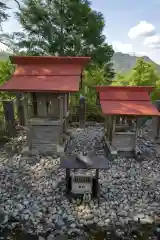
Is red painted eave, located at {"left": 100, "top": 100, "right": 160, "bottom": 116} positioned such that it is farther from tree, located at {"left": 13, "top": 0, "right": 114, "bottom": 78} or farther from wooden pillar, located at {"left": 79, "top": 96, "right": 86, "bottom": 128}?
tree, located at {"left": 13, "top": 0, "right": 114, "bottom": 78}

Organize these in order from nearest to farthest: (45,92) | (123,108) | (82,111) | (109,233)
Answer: (109,233)
(123,108)
(45,92)
(82,111)

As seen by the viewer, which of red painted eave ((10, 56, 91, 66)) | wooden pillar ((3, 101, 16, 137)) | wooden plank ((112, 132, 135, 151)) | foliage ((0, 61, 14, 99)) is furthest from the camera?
foliage ((0, 61, 14, 99))

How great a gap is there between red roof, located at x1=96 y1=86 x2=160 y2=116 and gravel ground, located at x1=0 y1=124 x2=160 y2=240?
6.32 feet

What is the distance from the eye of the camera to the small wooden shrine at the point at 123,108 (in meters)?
7.32

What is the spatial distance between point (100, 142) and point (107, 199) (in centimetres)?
371

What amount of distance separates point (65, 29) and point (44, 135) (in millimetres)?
9772

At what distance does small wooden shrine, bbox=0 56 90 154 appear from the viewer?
724cm

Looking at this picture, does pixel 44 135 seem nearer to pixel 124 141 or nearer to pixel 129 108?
pixel 124 141

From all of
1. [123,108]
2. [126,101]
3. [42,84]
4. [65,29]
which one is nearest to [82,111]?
[126,101]

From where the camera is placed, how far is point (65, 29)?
14.7 m

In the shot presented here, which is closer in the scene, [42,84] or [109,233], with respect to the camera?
[109,233]

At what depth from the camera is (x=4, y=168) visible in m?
7.21

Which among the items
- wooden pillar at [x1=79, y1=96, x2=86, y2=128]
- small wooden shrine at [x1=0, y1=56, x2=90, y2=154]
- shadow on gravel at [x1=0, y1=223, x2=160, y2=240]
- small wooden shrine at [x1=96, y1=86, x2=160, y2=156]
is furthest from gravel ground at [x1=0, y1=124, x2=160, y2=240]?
wooden pillar at [x1=79, y1=96, x2=86, y2=128]

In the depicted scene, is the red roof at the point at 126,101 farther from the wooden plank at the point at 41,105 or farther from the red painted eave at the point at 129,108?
the wooden plank at the point at 41,105
